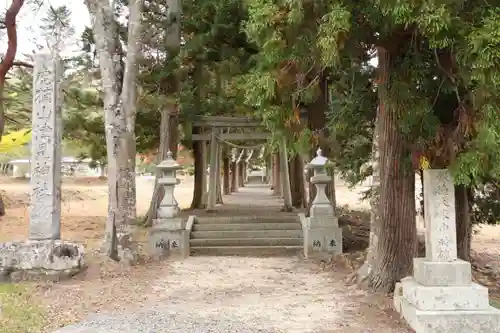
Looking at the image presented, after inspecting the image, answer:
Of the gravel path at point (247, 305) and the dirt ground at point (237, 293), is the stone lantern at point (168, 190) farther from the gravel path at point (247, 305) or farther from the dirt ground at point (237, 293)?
the gravel path at point (247, 305)

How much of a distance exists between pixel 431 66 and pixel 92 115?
10703mm

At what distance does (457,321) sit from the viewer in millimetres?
5254

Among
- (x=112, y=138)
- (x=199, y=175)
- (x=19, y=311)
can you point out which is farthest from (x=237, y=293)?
(x=199, y=175)

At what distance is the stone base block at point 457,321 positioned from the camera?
522 cm

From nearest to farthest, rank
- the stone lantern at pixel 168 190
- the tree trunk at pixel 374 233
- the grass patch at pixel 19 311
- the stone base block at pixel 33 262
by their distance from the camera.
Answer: the grass patch at pixel 19 311 < the tree trunk at pixel 374 233 < the stone base block at pixel 33 262 < the stone lantern at pixel 168 190

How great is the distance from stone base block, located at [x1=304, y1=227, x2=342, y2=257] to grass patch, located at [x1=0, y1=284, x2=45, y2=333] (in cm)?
599

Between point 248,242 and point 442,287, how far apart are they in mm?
6644

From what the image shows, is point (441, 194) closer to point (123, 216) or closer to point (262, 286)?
point (262, 286)

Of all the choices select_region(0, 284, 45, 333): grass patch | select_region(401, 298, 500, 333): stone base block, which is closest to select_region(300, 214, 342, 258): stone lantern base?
select_region(401, 298, 500, 333): stone base block

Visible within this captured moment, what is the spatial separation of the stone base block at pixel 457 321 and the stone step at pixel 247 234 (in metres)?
6.62

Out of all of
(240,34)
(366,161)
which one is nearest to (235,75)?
(240,34)

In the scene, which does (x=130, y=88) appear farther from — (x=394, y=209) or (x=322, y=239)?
(x=394, y=209)

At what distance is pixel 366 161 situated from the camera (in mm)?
12977

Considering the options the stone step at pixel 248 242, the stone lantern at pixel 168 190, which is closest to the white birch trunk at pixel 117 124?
the stone lantern at pixel 168 190
